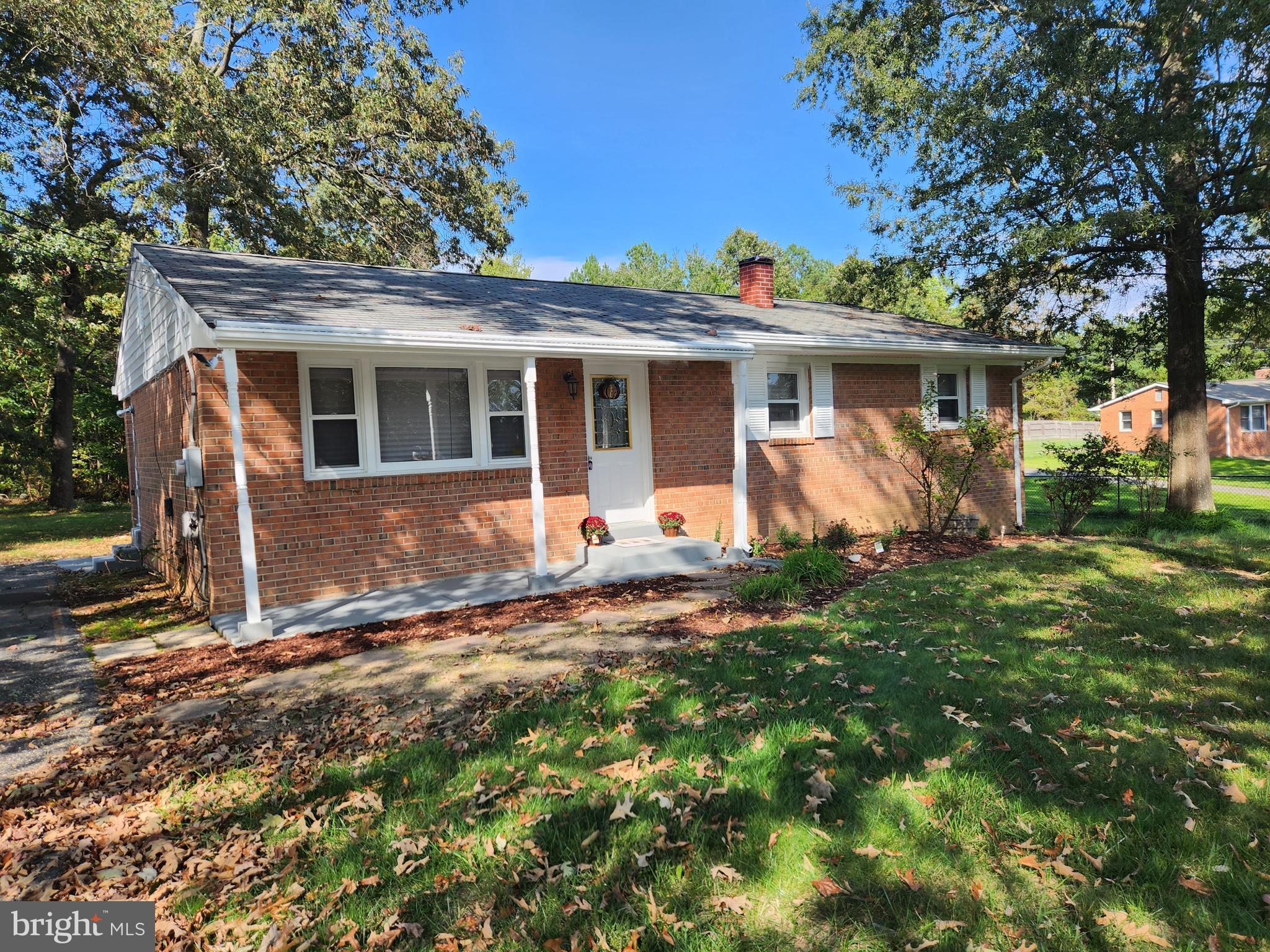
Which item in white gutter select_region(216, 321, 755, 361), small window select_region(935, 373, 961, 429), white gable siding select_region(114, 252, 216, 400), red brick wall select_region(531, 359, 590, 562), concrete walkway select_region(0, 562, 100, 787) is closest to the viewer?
concrete walkway select_region(0, 562, 100, 787)

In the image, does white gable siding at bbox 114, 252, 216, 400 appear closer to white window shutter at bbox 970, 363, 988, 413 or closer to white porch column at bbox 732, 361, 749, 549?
white porch column at bbox 732, 361, 749, 549

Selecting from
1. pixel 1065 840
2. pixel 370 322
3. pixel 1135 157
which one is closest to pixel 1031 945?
pixel 1065 840

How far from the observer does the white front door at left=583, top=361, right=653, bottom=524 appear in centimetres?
930

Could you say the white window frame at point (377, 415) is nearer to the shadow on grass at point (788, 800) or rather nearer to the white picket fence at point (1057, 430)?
the shadow on grass at point (788, 800)

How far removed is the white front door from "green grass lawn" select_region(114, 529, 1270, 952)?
4643 millimetres

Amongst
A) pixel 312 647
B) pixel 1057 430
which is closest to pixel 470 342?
pixel 312 647

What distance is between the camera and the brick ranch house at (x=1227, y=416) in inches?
1393

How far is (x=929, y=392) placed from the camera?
11383 mm

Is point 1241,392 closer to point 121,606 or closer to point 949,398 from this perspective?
point 949,398

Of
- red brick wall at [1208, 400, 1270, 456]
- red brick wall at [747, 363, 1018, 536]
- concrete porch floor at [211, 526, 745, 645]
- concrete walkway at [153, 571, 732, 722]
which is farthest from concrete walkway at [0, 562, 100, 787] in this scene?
red brick wall at [1208, 400, 1270, 456]

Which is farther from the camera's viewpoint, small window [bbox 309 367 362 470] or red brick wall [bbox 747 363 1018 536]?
red brick wall [bbox 747 363 1018 536]

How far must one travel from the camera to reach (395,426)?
309 inches

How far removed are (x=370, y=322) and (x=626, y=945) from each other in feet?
20.3

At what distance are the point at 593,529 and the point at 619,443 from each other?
1.42 m
